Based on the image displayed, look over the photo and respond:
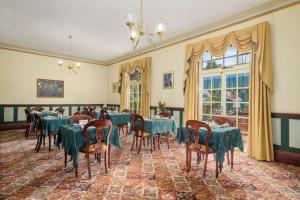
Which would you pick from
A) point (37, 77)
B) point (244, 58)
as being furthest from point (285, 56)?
point (37, 77)

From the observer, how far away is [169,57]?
6.57 metres

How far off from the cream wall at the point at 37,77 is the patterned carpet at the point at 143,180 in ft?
13.5

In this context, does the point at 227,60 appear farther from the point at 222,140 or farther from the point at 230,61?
the point at 222,140

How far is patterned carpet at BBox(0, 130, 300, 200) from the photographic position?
2527 mm

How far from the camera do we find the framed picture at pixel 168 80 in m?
6.42

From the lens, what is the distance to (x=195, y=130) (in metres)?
3.15

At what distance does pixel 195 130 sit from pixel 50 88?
24.0 ft

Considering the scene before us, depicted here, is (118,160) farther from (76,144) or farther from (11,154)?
(11,154)

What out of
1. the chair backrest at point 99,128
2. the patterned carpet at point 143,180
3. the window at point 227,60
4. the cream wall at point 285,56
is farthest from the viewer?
the window at point 227,60

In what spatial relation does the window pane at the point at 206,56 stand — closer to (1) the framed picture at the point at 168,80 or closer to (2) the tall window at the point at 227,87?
(2) the tall window at the point at 227,87

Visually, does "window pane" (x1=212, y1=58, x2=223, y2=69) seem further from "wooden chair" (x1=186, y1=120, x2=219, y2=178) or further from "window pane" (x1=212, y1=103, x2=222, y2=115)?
"wooden chair" (x1=186, y1=120, x2=219, y2=178)

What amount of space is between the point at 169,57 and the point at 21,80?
5.93 m

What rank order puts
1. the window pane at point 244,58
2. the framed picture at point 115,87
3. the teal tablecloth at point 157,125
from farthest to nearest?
the framed picture at point 115,87
the window pane at point 244,58
the teal tablecloth at point 157,125

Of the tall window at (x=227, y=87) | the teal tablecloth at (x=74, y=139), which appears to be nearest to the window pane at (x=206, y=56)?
the tall window at (x=227, y=87)
